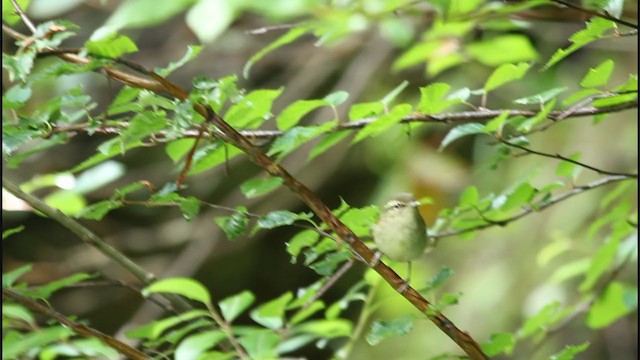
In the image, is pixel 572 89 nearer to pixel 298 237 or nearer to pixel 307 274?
pixel 307 274

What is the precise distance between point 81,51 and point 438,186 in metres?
1.44

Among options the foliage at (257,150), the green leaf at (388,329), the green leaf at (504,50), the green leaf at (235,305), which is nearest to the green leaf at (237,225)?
the foliage at (257,150)

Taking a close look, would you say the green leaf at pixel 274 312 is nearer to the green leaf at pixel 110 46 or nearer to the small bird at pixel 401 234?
the small bird at pixel 401 234

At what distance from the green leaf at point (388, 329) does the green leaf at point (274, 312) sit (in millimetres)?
162

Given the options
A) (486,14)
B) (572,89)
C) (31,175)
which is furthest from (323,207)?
(31,175)

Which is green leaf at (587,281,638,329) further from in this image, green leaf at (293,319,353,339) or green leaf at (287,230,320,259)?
green leaf at (287,230,320,259)

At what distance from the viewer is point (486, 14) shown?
82 centimetres

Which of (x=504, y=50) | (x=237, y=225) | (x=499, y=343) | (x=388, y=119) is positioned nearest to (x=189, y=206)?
(x=237, y=225)

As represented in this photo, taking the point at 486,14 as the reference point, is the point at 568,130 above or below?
above

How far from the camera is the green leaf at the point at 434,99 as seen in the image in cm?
61

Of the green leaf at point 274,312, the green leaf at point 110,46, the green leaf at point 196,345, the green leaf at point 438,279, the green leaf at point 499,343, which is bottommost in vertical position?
the green leaf at point 499,343

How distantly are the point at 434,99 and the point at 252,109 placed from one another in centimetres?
12

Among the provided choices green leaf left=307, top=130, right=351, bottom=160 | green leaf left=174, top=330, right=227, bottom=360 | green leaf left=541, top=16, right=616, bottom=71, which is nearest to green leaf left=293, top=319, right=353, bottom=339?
green leaf left=174, top=330, right=227, bottom=360

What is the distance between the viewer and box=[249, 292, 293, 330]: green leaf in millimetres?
729
